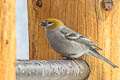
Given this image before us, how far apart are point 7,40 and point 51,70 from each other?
794mm

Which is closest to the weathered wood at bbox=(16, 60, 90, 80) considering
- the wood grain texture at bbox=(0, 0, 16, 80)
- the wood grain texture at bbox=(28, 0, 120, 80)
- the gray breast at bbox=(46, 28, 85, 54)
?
the wood grain texture at bbox=(28, 0, 120, 80)

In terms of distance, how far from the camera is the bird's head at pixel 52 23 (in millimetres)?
3679

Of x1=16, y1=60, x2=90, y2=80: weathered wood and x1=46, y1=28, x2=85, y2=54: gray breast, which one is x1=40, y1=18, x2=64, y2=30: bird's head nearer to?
x1=46, y1=28, x2=85, y2=54: gray breast

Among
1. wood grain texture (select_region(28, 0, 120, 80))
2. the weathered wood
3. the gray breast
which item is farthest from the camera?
the gray breast

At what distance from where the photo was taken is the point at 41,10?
→ 363 cm

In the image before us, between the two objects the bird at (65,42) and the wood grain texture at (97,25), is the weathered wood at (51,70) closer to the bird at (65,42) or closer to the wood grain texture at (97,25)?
the wood grain texture at (97,25)

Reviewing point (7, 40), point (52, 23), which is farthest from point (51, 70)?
point (52, 23)

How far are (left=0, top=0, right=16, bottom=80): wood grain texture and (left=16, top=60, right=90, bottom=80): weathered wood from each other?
0.38 metres

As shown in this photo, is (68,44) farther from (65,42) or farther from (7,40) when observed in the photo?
(7,40)

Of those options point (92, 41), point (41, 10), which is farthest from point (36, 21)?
point (92, 41)

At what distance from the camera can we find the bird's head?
3679mm

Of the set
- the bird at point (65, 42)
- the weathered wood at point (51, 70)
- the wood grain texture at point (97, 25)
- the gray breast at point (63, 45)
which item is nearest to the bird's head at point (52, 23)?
the bird at point (65, 42)

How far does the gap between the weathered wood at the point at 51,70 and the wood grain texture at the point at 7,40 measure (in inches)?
14.9

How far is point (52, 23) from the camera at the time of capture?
407 cm
